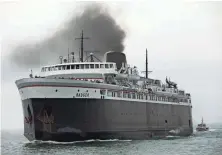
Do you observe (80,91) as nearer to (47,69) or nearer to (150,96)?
(47,69)

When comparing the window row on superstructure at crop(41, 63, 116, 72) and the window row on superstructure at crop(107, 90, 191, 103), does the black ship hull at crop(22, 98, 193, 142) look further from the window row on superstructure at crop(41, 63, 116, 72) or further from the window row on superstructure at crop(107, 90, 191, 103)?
the window row on superstructure at crop(41, 63, 116, 72)

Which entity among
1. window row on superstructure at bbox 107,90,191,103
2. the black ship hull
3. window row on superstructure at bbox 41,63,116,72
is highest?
window row on superstructure at bbox 41,63,116,72

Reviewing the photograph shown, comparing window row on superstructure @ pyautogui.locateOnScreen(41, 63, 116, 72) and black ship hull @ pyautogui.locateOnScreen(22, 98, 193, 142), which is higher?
window row on superstructure @ pyautogui.locateOnScreen(41, 63, 116, 72)

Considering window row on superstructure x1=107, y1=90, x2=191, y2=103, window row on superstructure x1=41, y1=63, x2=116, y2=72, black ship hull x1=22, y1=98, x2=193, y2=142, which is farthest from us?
window row on superstructure x1=41, y1=63, x2=116, y2=72

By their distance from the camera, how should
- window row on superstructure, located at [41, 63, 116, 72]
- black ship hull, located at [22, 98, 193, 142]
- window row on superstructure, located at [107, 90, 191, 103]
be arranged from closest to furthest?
black ship hull, located at [22, 98, 193, 142] < window row on superstructure, located at [107, 90, 191, 103] < window row on superstructure, located at [41, 63, 116, 72]

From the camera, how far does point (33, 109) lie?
20.5m

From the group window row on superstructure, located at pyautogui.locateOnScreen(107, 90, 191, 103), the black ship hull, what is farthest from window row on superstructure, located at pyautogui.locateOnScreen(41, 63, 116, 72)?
the black ship hull

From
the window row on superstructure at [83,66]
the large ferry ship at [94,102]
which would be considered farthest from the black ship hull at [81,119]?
the window row on superstructure at [83,66]

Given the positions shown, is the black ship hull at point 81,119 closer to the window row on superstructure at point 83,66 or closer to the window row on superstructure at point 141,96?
the window row on superstructure at point 141,96

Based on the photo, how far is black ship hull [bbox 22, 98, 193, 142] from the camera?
20266 millimetres

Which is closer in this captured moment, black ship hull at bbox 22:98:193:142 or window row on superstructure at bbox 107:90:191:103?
black ship hull at bbox 22:98:193:142

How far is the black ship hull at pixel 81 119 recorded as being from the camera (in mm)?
20266

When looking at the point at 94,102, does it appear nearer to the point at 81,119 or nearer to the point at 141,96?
the point at 81,119

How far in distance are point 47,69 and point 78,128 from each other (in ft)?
17.9
